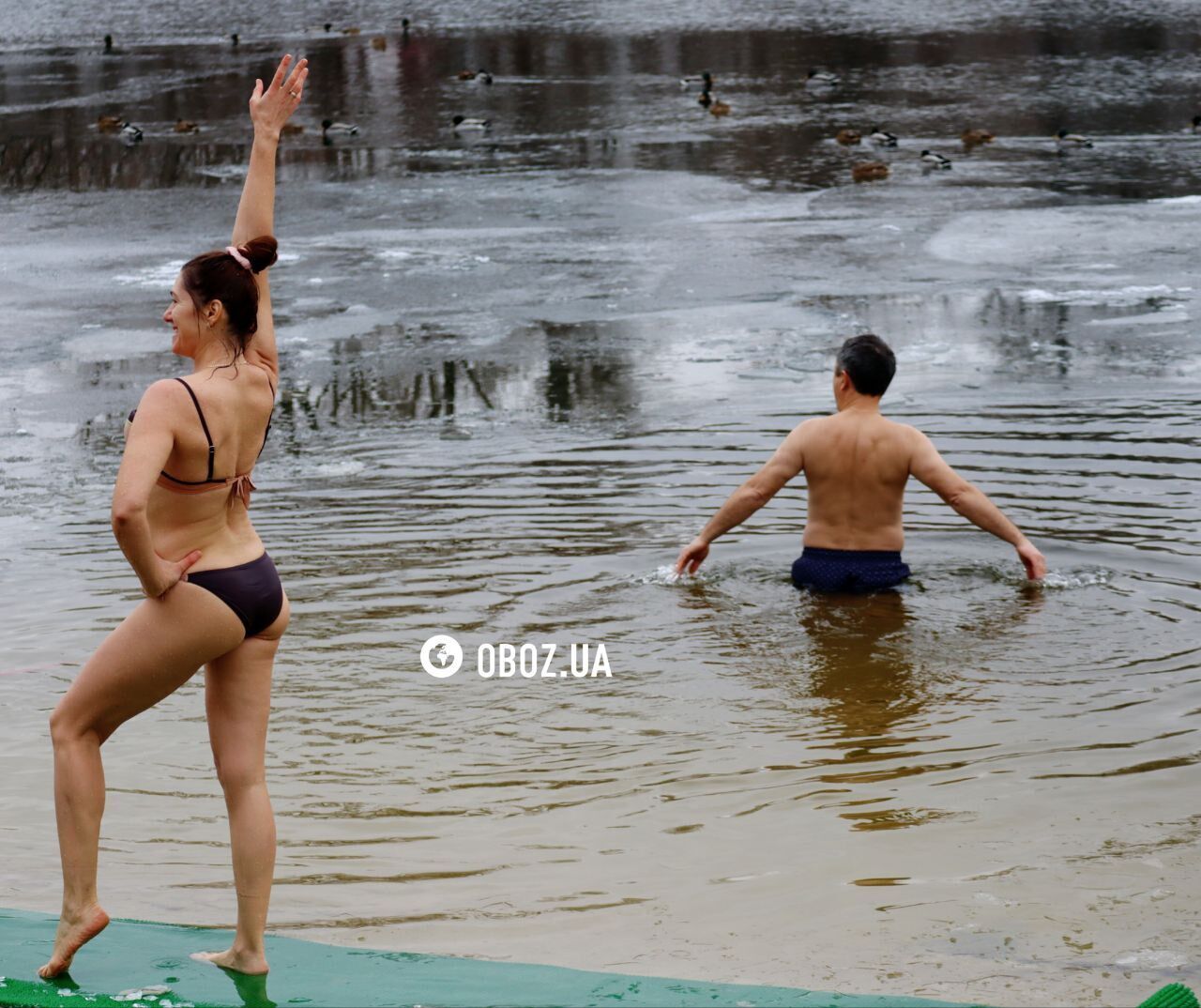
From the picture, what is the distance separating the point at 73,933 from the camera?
168 inches

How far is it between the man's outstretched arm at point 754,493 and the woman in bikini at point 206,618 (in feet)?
12.1

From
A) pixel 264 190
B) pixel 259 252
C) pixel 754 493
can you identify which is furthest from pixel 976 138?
pixel 259 252

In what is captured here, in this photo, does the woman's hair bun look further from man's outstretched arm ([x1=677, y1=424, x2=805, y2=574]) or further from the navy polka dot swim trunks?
the navy polka dot swim trunks

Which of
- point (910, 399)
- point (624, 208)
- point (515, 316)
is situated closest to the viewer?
point (910, 399)

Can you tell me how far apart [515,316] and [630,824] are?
8.85 m

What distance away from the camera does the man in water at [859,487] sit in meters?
7.78

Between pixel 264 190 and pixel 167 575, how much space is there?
106 cm

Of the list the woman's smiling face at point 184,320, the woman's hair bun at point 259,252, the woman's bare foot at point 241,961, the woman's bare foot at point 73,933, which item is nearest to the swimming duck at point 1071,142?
the woman's hair bun at point 259,252

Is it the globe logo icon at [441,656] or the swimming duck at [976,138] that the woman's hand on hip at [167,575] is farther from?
the swimming duck at [976,138]

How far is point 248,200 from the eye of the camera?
4559 mm

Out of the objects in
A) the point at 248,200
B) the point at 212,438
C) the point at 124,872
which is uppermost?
the point at 248,200

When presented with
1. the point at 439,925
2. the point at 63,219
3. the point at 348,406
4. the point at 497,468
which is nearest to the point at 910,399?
the point at 497,468

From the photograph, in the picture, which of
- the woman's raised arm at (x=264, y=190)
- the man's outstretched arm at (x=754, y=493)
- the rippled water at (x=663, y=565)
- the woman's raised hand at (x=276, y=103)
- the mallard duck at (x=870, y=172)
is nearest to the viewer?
the woman's raised arm at (x=264, y=190)

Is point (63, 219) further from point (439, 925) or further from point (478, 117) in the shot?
point (439, 925)
